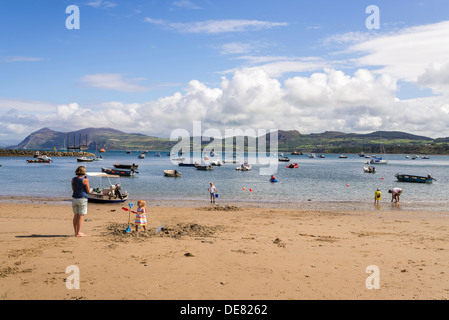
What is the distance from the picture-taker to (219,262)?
32.5ft

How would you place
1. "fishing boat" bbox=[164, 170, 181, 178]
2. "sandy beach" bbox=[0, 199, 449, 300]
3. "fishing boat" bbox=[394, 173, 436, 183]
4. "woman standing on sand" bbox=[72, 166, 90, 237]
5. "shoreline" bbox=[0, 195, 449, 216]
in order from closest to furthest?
"sandy beach" bbox=[0, 199, 449, 300] < "woman standing on sand" bbox=[72, 166, 90, 237] < "shoreline" bbox=[0, 195, 449, 216] < "fishing boat" bbox=[394, 173, 436, 183] < "fishing boat" bbox=[164, 170, 181, 178]

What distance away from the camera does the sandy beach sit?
762 cm

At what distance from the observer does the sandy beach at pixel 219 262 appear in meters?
7.62

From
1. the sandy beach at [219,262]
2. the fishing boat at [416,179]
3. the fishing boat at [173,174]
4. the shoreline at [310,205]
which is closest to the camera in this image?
the sandy beach at [219,262]

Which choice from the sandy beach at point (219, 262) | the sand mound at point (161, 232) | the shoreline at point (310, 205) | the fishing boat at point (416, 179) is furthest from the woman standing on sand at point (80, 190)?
the fishing boat at point (416, 179)

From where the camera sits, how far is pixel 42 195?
112 ft

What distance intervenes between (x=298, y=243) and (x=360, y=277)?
417 cm

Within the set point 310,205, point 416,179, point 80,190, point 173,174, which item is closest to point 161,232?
point 80,190

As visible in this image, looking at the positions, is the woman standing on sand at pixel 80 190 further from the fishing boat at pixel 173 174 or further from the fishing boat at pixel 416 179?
the fishing boat at pixel 416 179

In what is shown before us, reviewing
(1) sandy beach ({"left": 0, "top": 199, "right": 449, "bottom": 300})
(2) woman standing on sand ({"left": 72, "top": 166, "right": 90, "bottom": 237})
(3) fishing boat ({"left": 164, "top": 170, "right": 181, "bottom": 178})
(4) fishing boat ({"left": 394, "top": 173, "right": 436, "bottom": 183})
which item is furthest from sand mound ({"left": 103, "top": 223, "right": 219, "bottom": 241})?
(4) fishing boat ({"left": 394, "top": 173, "right": 436, "bottom": 183})

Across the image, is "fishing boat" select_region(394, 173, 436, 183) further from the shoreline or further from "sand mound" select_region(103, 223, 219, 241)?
"sand mound" select_region(103, 223, 219, 241)

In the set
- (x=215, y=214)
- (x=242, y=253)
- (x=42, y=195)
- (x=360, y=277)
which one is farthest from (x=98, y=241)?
(x=42, y=195)

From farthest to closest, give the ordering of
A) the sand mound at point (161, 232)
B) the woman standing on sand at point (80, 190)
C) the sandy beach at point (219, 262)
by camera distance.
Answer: the sand mound at point (161, 232) < the woman standing on sand at point (80, 190) < the sandy beach at point (219, 262)
